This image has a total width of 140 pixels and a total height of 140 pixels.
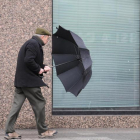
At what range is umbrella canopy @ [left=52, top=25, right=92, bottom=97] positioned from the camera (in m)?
6.19

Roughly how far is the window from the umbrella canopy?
1.68m

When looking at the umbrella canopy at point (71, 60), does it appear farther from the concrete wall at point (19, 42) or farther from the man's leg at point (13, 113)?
the concrete wall at point (19, 42)

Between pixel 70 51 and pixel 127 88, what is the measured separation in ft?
8.19

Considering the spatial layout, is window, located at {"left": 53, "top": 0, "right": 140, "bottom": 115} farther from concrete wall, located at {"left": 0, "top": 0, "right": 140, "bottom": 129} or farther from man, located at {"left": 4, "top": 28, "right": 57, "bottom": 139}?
man, located at {"left": 4, "top": 28, "right": 57, "bottom": 139}

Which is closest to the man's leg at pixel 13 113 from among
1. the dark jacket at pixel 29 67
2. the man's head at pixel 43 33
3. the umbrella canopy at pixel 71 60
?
the dark jacket at pixel 29 67

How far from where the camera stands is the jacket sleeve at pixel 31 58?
6055 mm

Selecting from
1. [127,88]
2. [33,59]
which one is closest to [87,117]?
[127,88]

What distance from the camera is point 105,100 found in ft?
27.6

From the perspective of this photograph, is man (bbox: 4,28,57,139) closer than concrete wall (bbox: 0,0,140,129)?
Yes

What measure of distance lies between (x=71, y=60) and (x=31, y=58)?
0.73m

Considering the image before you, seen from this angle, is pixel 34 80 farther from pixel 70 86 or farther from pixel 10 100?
pixel 10 100

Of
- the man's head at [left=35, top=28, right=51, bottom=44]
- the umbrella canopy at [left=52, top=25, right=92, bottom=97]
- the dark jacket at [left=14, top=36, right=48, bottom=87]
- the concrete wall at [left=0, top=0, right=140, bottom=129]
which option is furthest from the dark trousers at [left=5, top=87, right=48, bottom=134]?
the concrete wall at [left=0, top=0, right=140, bottom=129]

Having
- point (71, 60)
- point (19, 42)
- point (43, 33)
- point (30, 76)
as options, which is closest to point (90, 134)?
point (71, 60)

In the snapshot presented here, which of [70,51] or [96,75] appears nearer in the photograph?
[70,51]
